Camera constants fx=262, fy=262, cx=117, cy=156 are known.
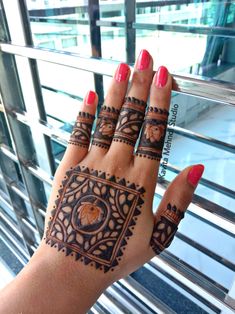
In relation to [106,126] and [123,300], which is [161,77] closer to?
[106,126]

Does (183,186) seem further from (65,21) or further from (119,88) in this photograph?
(65,21)

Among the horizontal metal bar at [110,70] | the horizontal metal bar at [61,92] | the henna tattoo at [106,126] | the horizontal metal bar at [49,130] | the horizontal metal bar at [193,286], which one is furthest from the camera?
the horizontal metal bar at [61,92]

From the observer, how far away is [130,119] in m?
0.46

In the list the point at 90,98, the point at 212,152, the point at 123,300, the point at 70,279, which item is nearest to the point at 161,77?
the point at 90,98

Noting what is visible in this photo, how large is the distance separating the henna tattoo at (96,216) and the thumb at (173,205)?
45mm

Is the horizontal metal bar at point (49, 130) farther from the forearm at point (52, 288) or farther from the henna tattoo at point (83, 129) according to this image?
the forearm at point (52, 288)

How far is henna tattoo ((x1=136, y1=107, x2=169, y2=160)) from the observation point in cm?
45

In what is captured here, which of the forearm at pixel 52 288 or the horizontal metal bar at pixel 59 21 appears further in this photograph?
the horizontal metal bar at pixel 59 21

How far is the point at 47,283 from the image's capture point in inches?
20.6

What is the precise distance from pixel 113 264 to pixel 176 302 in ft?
3.00

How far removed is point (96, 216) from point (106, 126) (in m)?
0.17

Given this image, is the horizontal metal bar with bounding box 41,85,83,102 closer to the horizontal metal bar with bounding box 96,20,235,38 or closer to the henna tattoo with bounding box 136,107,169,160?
the horizontal metal bar with bounding box 96,20,235,38

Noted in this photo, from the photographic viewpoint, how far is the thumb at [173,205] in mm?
458

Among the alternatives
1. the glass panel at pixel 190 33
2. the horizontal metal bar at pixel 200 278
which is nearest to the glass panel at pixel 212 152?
the glass panel at pixel 190 33
